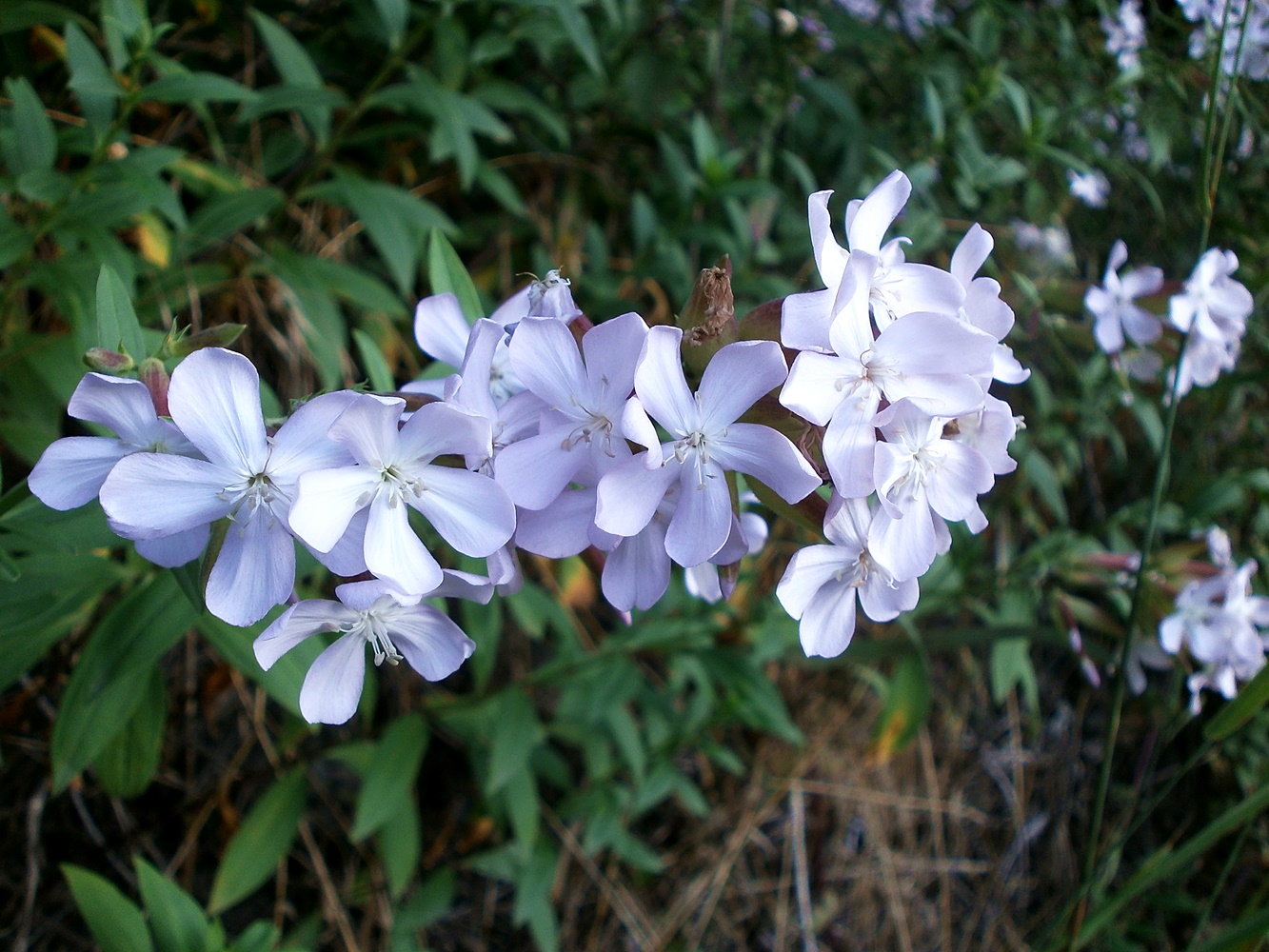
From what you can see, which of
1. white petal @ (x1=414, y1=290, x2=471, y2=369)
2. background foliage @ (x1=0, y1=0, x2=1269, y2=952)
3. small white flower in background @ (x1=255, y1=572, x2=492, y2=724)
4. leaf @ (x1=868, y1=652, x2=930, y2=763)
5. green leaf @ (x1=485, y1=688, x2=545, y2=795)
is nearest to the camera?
small white flower in background @ (x1=255, y1=572, x2=492, y2=724)

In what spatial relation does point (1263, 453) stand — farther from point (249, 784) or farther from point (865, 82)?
point (249, 784)

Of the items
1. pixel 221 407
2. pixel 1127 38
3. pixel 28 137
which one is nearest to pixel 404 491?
pixel 221 407

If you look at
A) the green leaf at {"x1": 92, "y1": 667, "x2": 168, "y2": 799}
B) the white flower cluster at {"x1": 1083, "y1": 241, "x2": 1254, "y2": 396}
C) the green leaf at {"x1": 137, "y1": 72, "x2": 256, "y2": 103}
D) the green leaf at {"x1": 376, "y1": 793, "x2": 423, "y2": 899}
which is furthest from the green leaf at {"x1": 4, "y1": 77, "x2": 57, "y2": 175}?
the white flower cluster at {"x1": 1083, "y1": 241, "x2": 1254, "y2": 396}

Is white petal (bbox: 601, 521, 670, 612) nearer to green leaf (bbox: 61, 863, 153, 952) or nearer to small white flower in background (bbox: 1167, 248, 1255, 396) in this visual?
green leaf (bbox: 61, 863, 153, 952)

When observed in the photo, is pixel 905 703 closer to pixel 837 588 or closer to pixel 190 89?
pixel 837 588

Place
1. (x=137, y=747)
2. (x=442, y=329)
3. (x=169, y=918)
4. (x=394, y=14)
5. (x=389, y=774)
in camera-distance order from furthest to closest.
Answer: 1. (x=389, y=774)
2. (x=394, y=14)
3. (x=137, y=747)
4. (x=169, y=918)
5. (x=442, y=329)
